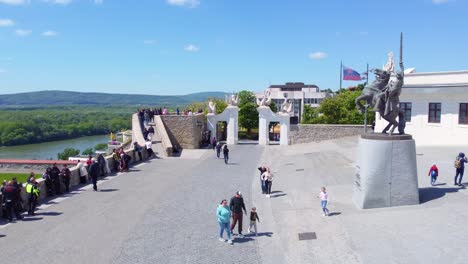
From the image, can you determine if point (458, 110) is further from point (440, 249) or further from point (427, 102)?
point (440, 249)

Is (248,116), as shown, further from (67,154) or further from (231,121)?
(67,154)

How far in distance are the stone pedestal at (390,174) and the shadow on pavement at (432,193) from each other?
709 mm

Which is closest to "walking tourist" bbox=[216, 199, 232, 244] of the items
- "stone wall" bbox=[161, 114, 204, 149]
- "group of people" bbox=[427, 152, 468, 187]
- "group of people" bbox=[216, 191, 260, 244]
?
"group of people" bbox=[216, 191, 260, 244]

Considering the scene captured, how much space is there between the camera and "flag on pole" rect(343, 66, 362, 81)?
40.1 metres

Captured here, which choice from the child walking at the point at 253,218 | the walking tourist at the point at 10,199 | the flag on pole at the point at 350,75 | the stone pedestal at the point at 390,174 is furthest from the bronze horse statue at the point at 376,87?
the flag on pole at the point at 350,75

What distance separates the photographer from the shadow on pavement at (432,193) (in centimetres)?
1306

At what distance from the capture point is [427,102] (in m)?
27.5

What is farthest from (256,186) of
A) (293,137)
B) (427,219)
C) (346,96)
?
(346,96)

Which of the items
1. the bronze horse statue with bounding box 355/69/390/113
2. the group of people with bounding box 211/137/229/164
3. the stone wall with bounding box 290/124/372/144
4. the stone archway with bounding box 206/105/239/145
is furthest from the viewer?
the stone archway with bounding box 206/105/239/145

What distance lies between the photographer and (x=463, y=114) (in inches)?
1022

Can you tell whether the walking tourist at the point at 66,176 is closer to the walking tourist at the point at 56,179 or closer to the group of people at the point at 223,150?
the walking tourist at the point at 56,179

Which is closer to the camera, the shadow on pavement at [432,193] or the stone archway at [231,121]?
the shadow on pavement at [432,193]

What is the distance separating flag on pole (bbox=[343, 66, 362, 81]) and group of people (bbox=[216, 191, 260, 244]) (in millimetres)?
32225

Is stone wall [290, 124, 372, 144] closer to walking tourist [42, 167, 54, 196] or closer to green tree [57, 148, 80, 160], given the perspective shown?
walking tourist [42, 167, 54, 196]
